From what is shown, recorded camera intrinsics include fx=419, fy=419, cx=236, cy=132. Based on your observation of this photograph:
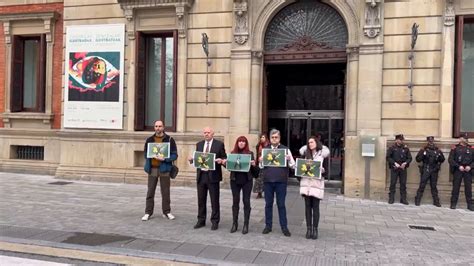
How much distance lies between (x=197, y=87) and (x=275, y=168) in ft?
21.5

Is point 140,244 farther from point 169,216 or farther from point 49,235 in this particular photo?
point 169,216

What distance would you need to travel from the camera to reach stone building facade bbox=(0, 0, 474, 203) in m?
11.6

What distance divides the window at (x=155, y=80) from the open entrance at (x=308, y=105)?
342 cm

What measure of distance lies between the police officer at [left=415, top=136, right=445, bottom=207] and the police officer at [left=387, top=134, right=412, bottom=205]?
1.07ft

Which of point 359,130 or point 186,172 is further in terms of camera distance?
point 186,172

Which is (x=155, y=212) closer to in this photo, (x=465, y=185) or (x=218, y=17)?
(x=218, y=17)

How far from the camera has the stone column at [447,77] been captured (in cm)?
1135

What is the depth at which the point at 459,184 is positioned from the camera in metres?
10.8

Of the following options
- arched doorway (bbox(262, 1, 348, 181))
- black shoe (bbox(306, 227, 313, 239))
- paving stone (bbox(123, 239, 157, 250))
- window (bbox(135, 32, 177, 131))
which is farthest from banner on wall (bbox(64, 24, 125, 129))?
black shoe (bbox(306, 227, 313, 239))

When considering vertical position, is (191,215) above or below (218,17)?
below

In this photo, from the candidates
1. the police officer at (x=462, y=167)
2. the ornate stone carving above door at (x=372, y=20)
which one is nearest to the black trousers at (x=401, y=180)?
the police officer at (x=462, y=167)

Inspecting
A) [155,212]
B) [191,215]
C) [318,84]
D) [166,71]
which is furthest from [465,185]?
[166,71]

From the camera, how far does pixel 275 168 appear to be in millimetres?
7523

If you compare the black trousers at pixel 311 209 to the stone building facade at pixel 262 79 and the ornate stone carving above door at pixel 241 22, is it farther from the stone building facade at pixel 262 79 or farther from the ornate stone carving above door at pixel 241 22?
the ornate stone carving above door at pixel 241 22
